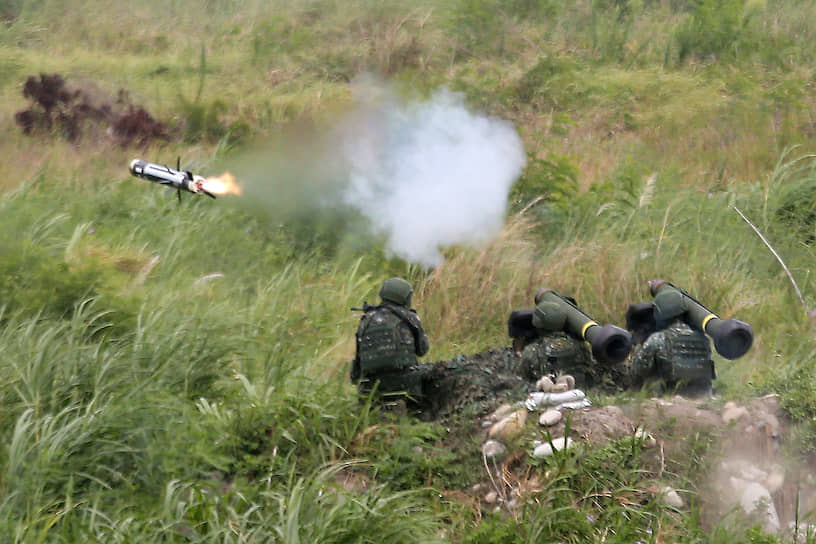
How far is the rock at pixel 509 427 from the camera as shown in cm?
513

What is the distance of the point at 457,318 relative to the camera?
763 cm

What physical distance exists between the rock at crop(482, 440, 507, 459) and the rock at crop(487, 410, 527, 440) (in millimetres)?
54

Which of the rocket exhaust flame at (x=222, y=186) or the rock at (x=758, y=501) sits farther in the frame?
the rocket exhaust flame at (x=222, y=186)

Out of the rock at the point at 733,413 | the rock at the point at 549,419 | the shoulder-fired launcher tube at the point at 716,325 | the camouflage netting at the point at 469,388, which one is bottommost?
the camouflage netting at the point at 469,388

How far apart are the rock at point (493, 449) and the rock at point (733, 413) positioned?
1.27 metres

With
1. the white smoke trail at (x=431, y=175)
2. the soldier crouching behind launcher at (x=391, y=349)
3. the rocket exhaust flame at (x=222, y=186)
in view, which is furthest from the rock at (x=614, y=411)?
the rocket exhaust flame at (x=222, y=186)

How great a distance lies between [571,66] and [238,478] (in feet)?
30.6

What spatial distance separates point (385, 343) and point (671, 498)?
1832 millimetres

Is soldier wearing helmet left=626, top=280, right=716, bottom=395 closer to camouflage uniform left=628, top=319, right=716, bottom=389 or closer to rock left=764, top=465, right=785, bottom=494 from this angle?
camouflage uniform left=628, top=319, right=716, bottom=389

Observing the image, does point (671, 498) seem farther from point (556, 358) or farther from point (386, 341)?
point (386, 341)

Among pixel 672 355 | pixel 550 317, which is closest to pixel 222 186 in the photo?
pixel 550 317

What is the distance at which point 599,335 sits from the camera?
561 centimetres

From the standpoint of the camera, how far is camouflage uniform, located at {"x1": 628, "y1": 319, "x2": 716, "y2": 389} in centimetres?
566

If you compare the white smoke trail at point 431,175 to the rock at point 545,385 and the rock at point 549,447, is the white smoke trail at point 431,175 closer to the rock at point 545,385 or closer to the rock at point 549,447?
the rock at point 545,385
